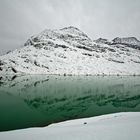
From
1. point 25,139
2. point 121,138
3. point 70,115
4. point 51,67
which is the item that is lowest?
point 70,115

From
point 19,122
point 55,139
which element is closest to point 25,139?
point 55,139

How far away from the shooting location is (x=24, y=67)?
585ft

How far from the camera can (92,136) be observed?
32.8ft

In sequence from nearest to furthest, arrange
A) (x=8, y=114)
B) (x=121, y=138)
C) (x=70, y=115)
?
(x=121, y=138), (x=8, y=114), (x=70, y=115)

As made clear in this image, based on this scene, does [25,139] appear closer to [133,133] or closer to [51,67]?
[133,133]

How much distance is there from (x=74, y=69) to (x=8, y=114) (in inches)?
6639

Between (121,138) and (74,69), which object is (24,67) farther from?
(121,138)

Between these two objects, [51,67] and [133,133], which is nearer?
[133,133]

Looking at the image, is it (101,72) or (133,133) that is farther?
(101,72)

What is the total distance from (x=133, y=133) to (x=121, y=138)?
3.47 ft

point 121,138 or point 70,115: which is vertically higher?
point 121,138

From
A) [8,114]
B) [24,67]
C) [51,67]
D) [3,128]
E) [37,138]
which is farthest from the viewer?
[51,67]

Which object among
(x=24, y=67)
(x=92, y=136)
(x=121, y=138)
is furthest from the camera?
(x=24, y=67)

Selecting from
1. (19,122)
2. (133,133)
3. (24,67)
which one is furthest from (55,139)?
(24,67)
